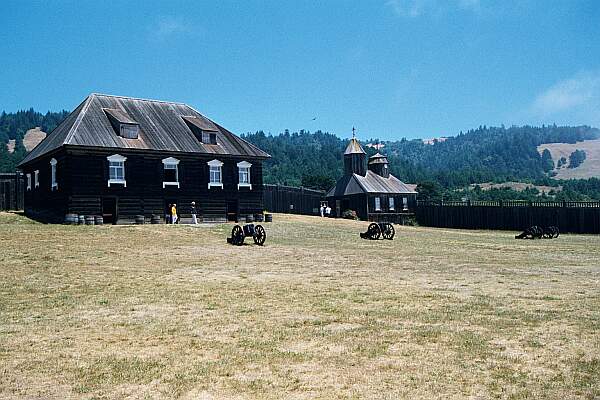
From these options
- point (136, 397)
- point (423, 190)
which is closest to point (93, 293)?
point (136, 397)

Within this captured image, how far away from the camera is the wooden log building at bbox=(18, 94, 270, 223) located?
33.0 m

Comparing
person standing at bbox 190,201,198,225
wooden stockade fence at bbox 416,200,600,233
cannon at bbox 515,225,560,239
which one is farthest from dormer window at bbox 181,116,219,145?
wooden stockade fence at bbox 416,200,600,233

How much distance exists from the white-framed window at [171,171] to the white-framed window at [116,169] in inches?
106

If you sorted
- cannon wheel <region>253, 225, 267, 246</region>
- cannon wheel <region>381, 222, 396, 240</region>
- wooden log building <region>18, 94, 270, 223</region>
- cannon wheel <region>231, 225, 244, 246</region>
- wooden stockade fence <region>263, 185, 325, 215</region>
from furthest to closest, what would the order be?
wooden stockade fence <region>263, 185, 325, 215</region> → wooden log building <region>18, 94, 270, 223</region> → cannon wheel <region>381, 222, 396, 240</region> → cannon wheel <region>253, 225, 267, 246</region> → cannon wheel <region>231, 225, 244, 246</region>

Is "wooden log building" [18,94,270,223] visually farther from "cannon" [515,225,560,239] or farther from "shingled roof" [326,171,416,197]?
"shingled roof" [326,171,416,197]

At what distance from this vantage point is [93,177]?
109 ft

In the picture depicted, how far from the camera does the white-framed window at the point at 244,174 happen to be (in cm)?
3912

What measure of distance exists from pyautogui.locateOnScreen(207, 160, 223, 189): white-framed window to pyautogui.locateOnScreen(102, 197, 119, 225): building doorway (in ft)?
21.1

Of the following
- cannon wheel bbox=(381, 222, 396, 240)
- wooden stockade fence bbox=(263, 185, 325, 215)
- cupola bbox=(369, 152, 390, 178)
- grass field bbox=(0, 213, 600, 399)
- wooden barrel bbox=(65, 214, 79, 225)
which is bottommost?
grass field bbox=(0, 213, 600, 399)

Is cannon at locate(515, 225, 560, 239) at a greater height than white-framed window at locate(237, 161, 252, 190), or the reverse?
white-framed window at locate(237, 161, 252, 190)

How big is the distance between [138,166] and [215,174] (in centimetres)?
546

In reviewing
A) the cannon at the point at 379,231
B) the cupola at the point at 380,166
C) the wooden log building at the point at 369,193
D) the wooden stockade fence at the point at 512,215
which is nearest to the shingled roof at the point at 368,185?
the wooden log building at the point at 369,193

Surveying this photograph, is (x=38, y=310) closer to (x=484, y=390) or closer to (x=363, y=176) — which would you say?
(x=484, y=390)

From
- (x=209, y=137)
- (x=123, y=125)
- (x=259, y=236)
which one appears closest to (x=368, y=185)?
(x=209, y=137)
